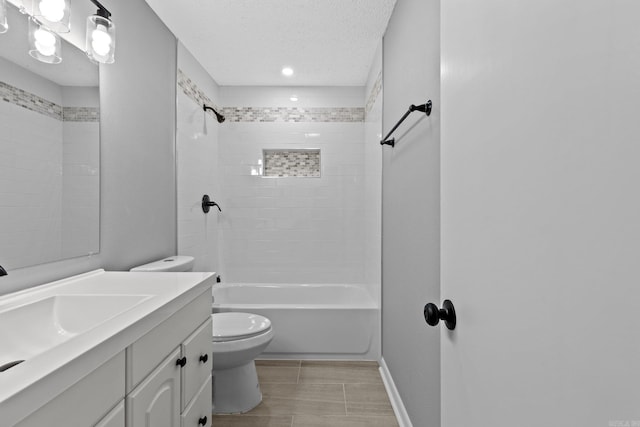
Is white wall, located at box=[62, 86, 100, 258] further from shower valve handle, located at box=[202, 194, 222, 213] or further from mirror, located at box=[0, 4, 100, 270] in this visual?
shower valve handle, located at box=[202, 194, 222, 213]

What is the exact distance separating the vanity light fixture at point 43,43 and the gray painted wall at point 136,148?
31 centimetres

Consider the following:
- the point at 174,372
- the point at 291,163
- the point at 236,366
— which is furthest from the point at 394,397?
the point at 291,163

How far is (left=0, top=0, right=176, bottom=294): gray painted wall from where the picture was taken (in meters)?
1.66

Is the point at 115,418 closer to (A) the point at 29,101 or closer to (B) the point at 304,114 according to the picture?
(A) the point at 29,101

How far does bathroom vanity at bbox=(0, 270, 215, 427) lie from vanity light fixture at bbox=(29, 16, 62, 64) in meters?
0.87

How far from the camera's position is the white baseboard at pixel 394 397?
5.98ft

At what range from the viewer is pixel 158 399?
1.04 meters

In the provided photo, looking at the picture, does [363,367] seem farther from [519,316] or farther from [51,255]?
[519,316]

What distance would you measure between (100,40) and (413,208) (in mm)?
1605

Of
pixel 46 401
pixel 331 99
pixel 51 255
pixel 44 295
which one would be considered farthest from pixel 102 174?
pixel 331 99

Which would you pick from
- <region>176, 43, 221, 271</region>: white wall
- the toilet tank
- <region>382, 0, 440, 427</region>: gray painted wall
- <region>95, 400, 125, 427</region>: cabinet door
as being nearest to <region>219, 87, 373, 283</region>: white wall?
<region>176, 43, 221, 271</region>: white wall

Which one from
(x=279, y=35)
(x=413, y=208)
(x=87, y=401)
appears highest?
(x=279, y=35)

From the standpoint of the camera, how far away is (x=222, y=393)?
205 centimetres

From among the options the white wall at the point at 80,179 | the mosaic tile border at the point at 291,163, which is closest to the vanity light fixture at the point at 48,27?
the white wall at the point at 80,179
